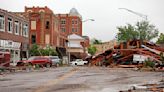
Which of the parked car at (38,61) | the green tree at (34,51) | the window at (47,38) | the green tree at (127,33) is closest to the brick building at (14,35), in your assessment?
the parked car at (38,61)

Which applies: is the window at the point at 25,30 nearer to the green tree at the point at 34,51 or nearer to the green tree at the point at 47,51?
the green tree at the point at 34,51

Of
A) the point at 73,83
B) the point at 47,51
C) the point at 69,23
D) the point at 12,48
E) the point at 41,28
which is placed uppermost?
the point at 69,23

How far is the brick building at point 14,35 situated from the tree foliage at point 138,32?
58023 mm

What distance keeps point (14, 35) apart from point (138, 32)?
6867cm

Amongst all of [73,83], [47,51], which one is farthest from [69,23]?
[73,83]

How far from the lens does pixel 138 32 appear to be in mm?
122812

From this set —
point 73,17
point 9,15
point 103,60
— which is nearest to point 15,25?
point 9,15

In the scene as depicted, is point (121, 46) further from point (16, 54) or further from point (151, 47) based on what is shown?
point (16, 54)

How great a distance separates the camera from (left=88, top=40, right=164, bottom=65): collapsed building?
51.8 metres

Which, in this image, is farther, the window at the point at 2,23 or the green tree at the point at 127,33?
the green tree at the point at 127,33

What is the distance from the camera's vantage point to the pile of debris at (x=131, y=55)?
167ft

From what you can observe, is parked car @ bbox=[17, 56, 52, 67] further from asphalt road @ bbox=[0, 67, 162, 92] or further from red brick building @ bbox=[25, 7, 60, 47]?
red brick building @ bbox=[25, 7, 60, 47]

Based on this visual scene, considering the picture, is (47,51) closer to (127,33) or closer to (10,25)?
(10,25)

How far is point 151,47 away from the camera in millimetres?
55219
